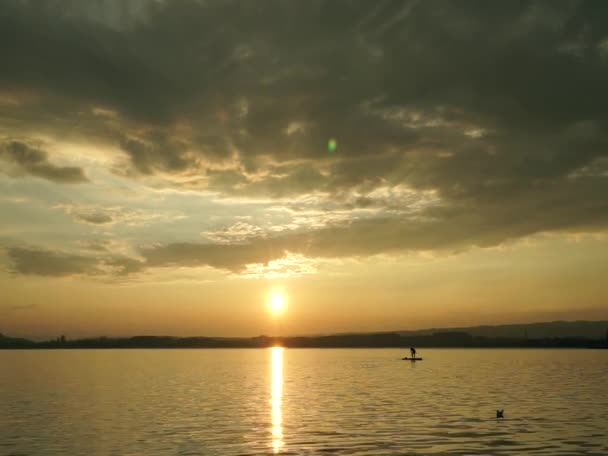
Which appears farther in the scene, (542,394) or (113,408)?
(542,394)

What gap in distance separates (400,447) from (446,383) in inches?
2168

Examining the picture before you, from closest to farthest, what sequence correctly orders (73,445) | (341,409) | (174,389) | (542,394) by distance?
(73,445) → (341,409) → (542,394) → (174,389)

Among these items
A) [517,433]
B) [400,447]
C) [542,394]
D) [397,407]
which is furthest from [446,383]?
[400,447]

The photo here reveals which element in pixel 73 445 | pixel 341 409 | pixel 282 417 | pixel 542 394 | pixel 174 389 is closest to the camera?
pixel 73 445

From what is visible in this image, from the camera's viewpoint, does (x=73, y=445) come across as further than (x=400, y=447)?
Yes

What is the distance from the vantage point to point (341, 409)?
59.8 metres

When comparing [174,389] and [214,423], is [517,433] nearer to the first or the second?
[214,423]

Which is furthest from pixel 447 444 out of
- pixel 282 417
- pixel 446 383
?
pixel 446 383

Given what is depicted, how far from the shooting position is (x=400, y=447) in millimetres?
39594

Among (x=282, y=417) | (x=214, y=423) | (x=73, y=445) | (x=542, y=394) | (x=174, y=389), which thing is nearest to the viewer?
(x=73, y=445)

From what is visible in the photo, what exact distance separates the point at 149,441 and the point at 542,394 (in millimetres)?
49365

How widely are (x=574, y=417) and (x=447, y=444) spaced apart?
18942 mm

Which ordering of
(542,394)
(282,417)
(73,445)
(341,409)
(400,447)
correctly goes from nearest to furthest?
(400,447) < (73,445) < (282,417) < (341,409) < (542,394)

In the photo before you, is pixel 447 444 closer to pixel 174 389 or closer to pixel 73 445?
pixel 73 445
